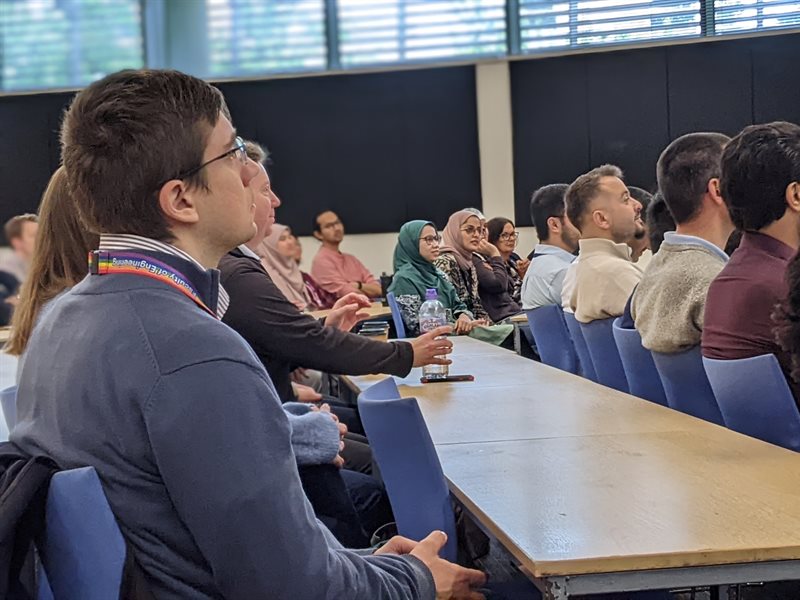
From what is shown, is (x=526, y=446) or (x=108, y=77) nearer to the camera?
(x=108, y=77)

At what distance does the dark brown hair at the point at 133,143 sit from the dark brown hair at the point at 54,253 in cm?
88

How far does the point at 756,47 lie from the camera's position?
29.9 feet

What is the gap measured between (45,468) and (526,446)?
1183 mm

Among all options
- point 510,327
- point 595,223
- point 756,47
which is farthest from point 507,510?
point 756,47

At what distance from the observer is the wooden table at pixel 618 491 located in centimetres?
135

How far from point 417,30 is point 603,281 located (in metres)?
6.73

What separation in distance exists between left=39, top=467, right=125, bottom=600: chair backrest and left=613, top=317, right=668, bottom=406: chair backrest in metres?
2.14

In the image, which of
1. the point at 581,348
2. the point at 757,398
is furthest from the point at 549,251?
the point at 757,398

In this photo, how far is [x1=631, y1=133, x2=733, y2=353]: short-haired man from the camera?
273 centimetres

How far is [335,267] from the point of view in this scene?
9.22 m

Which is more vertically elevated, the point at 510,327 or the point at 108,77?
the point at 108,77

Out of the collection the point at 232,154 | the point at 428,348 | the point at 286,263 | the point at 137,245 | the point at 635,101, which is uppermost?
the point at 635,101

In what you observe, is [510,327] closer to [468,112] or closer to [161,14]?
[468,112]

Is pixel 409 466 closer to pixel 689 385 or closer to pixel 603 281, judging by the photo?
pixel 689 385
